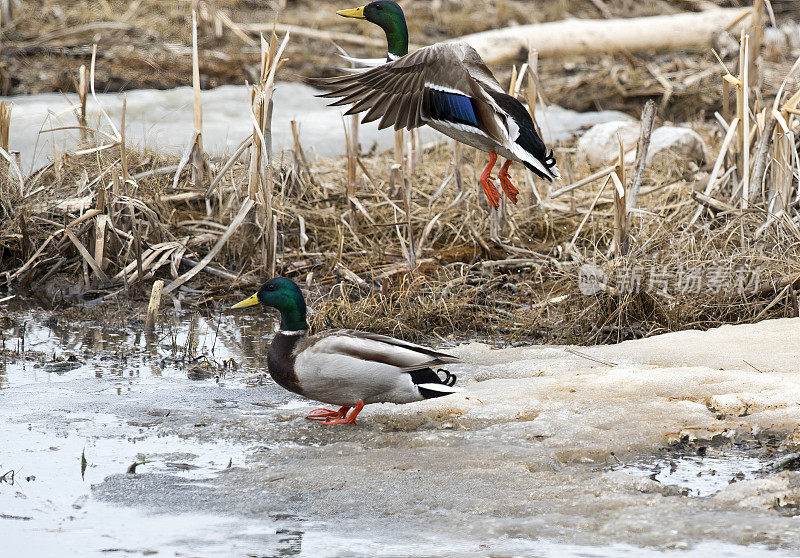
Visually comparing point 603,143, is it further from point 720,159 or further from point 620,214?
point 620,214

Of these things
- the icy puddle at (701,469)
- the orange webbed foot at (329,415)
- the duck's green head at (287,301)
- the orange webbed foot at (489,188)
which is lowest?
the orange webbed foot at (329,415)

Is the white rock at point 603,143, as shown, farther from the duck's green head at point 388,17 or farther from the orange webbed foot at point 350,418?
the orange webbed foot at point 350,418

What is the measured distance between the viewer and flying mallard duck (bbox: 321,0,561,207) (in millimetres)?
4824

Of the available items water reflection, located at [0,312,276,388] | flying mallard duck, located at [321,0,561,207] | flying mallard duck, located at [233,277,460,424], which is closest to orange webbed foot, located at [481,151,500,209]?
flying mallard duck, located at [321,0,561,207]

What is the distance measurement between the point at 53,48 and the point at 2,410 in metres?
8.19

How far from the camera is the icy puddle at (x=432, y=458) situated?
3492 millimetres

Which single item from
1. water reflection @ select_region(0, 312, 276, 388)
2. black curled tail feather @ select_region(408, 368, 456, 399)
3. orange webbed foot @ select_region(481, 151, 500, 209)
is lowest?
water reflection @ select_region(0, 312, 276, 388)

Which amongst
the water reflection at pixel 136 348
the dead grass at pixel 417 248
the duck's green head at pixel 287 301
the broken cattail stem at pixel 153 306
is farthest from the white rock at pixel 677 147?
the duck's green head at pixel 287 301

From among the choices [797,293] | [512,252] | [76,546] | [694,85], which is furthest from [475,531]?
[694,85]

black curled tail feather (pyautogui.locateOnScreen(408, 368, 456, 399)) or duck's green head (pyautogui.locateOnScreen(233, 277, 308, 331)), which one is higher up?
duck's green head (pyautogui.locateOnScreen(233, 277, 308, 331))

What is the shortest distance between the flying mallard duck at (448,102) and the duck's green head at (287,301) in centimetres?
81

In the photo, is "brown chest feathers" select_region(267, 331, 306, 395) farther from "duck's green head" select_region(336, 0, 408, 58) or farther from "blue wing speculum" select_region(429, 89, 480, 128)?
"duck's green head" select_region(336, 0, 408, 58)

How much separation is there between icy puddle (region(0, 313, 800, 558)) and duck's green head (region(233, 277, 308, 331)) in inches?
16.0

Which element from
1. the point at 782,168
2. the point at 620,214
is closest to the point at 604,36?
the point at 782,168
